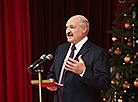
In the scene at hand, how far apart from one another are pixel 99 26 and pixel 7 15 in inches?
71.8

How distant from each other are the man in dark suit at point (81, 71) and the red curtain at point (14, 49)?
66.4 inches

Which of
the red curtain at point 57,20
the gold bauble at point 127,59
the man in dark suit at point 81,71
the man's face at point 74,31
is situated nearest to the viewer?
the man in dark suit at point 81,71

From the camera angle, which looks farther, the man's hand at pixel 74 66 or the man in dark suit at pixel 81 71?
the man in dark suit at pixel 81 71

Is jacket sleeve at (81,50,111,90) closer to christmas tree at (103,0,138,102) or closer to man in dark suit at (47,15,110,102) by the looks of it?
man in dark suit at (47,15,110,102)

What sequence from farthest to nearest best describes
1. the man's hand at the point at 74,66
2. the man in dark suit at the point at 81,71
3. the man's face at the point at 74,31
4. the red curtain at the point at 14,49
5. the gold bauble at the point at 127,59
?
the red curtain at the point at 14,49, the gold bauble at the point at 127,59, the man's face at the point at 74,31, the man in dark suit at the point at 81,71, the man's hand at the point at 74,66

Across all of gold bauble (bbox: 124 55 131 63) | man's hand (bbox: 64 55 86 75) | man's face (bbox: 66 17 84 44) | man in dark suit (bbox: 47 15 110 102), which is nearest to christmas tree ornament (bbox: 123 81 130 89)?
gold bauble (bbox: 124 55 131 63)

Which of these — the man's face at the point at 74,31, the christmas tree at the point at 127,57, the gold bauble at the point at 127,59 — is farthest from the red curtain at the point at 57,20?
the man's face at the point at 74,31

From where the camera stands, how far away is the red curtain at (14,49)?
3.83 m

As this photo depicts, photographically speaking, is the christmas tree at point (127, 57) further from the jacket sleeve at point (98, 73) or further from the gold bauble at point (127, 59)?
the jacket sleeve at point (98, 73)

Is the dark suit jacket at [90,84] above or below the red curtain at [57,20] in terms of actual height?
below

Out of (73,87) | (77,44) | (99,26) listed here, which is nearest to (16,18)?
(99,26)

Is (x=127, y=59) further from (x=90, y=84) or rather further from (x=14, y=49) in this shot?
(x=14, y=49)

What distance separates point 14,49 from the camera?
154 inches

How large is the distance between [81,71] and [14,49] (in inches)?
89.7
